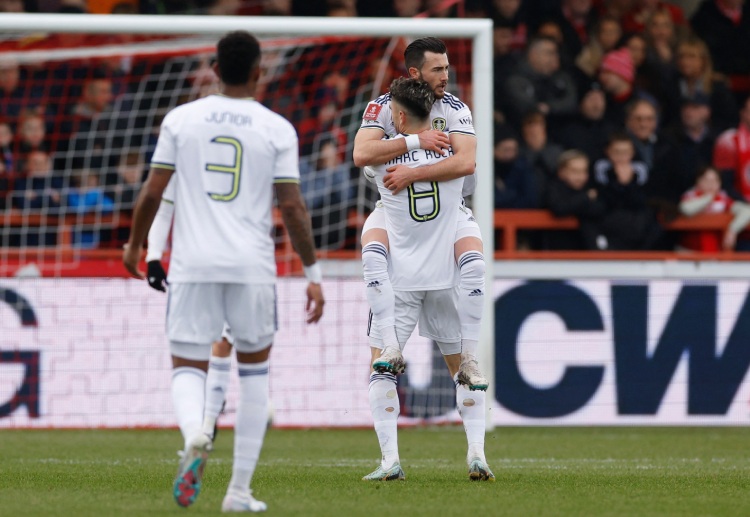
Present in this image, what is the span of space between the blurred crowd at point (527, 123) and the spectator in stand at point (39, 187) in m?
0.01

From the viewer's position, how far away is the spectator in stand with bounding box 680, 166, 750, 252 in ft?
46.4

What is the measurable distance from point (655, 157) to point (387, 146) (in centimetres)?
799

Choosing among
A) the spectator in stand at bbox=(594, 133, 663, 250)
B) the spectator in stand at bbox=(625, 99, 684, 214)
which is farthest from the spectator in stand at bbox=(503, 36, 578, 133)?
the spectator in stand at bbox=(594, 133, 663, 250)

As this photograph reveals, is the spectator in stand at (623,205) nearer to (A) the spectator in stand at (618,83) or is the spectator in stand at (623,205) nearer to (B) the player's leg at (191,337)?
(A) the spectator in stand at (618,83)

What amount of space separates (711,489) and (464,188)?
2.16 meters

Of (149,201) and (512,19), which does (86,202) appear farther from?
(149,201)

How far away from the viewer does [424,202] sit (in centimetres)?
760

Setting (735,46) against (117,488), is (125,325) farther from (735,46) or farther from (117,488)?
(735,46)

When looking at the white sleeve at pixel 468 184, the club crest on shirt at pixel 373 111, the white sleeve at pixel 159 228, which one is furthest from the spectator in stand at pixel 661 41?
the white sleeve at pixel 159 228

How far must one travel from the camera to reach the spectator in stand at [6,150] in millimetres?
13164

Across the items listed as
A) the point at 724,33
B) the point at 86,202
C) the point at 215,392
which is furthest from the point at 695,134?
the point at 215,392

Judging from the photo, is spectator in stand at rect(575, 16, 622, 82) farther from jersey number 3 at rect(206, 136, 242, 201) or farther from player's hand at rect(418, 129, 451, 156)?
jersey number 3 at rect(206, 136, 242, 201)

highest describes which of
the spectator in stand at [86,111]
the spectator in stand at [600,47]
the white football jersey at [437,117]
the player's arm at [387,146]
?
the spectator in stand at [600,47]

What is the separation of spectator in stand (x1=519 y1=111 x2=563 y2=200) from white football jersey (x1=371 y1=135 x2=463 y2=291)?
6.70 metres
